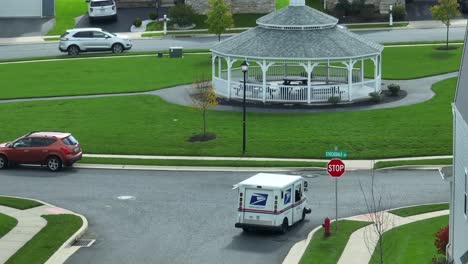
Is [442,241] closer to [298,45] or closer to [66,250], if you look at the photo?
[66,250]

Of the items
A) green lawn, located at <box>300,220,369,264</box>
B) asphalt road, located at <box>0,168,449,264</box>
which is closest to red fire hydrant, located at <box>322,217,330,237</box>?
green lawn, located at <box>300,220,369,264</box>

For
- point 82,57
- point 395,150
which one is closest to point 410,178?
point 395,150

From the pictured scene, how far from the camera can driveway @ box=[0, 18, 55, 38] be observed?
88.9 meters

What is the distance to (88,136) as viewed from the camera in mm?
52844

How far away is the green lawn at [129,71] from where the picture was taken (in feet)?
214

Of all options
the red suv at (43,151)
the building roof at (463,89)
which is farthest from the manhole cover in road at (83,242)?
the building roof at (463,89)

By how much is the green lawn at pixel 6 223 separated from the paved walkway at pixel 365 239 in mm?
11072

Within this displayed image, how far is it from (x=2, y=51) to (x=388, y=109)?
1335 inches

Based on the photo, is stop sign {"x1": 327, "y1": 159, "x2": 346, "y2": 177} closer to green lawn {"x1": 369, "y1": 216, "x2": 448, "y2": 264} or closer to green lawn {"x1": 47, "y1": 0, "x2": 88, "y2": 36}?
green lawn {"x1": 369, "y1": 216, "x2": 448, "y2": 264}

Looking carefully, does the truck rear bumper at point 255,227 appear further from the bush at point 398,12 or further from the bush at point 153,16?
the bush at point 153,16

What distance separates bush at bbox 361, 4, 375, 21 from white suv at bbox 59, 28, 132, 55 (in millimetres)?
20321

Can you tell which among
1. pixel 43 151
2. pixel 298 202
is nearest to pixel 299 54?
pixel 43 151

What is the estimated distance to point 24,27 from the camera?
91.6 meters

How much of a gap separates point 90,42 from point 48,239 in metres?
44.2
